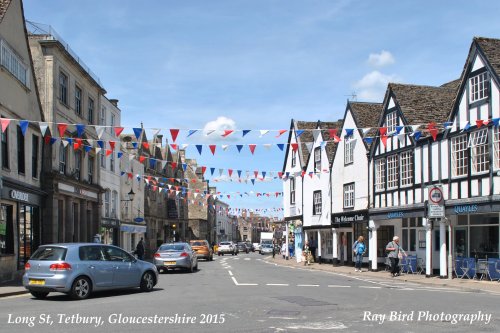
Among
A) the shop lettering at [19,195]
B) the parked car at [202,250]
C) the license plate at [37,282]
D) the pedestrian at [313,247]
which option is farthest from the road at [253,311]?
the parked car at [202,250]

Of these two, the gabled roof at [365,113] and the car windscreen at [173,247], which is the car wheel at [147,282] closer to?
the car windscreen at [173,247]

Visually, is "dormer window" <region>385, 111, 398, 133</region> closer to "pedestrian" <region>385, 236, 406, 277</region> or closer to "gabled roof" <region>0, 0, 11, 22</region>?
"pedestrian" <region>385, 236, 406, 277</region>

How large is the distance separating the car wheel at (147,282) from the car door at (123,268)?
0.68 feet

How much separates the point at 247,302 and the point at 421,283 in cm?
1088

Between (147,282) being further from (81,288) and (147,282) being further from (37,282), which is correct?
(37,282)

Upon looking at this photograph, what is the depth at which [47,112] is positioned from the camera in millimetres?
26562

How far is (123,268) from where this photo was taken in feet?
52.4

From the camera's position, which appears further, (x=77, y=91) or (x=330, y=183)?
(x=330, y=183)

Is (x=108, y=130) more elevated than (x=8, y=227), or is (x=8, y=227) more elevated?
(x=108, y=130)

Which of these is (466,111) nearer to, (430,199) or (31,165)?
(430,199)

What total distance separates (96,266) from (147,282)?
211cm

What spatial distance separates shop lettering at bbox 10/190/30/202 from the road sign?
16.1m

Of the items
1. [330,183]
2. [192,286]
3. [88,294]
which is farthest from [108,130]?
[88,294]

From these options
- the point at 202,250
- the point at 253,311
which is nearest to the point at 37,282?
the point at 253,311
